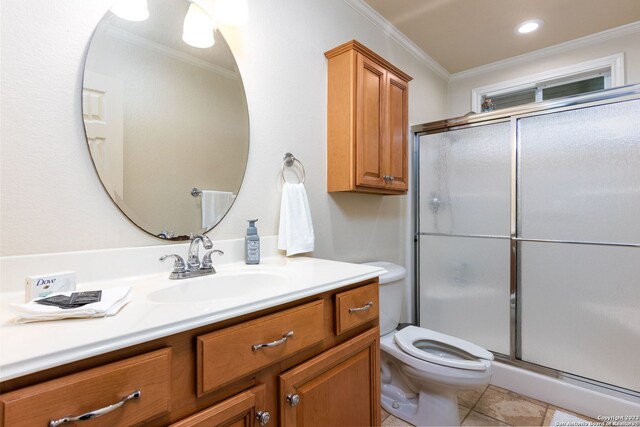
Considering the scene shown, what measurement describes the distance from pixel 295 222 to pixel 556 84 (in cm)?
266

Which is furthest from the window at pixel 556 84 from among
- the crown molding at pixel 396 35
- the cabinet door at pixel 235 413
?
the cabinet door at pixel 235 413

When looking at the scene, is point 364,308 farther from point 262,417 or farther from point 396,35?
point 396,35

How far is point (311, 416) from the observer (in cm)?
93

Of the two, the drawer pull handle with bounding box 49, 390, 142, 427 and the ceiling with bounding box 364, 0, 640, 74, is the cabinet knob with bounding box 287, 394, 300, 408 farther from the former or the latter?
the ceiling with bounding box 364, 0, 640, 74

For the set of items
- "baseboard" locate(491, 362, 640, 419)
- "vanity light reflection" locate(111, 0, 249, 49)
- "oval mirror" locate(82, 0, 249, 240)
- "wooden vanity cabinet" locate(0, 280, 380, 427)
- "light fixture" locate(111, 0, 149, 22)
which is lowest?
"baseboard" locate(491, 362, 640, 419)

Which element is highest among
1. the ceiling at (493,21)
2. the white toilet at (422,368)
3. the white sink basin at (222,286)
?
the ceiling at (493,21)

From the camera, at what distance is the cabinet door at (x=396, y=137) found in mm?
1855

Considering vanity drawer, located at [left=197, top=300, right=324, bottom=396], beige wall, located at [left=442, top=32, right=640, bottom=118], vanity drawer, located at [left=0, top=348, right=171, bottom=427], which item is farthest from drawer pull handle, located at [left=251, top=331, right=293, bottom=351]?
beige wall, located at [left=442, top=32, right=640, bottom=118]

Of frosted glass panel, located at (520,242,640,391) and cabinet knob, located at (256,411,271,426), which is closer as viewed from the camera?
cabinet knob, located at (256,411,271,426)

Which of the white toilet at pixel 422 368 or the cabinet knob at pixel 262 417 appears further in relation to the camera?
the white toilet at pixel 422 368

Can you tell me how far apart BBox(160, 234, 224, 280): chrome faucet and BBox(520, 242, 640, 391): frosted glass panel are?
1963 millimetres

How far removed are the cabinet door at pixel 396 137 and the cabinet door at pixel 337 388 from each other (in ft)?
3.29

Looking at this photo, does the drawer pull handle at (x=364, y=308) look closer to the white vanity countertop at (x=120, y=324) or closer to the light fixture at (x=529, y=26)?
the white vanity countertop at (x=120, y=324)

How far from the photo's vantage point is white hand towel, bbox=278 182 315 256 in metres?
1.47
